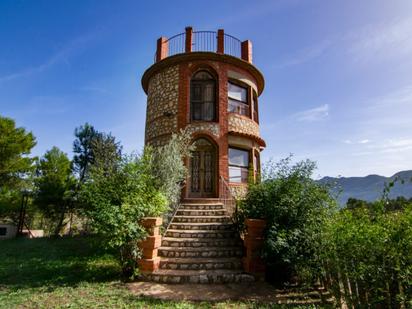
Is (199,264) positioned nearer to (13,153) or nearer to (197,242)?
(197,242)

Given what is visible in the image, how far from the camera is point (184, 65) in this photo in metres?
12.8

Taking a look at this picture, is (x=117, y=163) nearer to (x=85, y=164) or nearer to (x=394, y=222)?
(x=394, y=222)

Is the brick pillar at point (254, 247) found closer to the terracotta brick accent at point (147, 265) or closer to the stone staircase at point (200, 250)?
the stone staircase at point (200, 250)

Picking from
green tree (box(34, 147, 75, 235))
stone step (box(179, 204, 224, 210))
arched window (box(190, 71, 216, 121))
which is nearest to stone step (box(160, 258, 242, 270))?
stone step (box(179, 204, 224, 210))

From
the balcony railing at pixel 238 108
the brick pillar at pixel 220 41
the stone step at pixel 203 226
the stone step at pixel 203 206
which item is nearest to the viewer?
the stone step at pixel 203 226

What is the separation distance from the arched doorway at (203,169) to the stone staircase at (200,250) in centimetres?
240

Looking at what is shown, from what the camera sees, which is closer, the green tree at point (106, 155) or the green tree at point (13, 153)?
the green tree at point (106, 155)

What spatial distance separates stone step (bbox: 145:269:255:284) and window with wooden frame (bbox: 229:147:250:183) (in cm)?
638

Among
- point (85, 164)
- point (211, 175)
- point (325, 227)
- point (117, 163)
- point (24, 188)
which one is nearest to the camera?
point (325, 227)

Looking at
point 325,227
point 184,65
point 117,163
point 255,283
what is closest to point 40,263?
point 117,163

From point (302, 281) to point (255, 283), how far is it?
1067 mm

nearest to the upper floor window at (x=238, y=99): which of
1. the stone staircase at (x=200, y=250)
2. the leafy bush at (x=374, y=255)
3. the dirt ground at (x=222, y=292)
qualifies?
the stone staircase at (x=200, y=250)

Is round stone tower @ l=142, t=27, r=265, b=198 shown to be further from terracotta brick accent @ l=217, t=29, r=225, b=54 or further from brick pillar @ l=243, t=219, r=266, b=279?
brick pillar @ l=243, t=219, r=266, b=279

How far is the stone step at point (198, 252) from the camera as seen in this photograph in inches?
274
